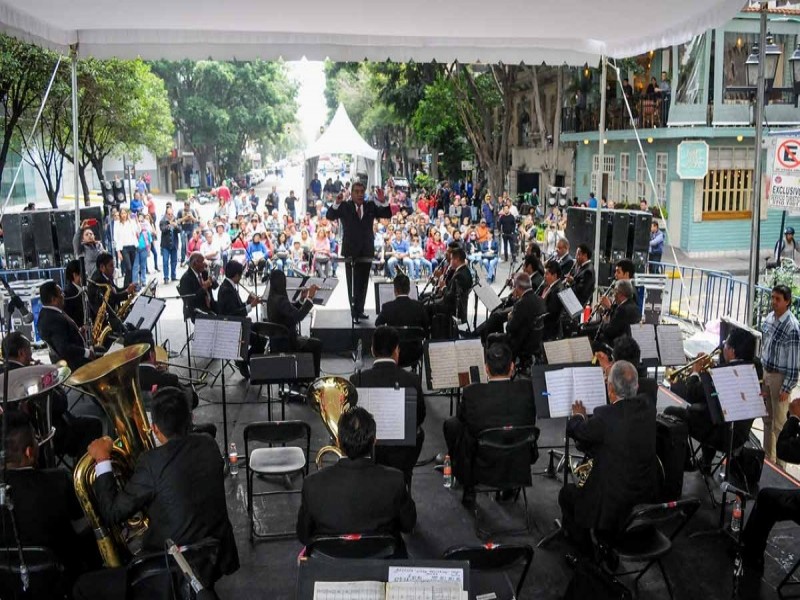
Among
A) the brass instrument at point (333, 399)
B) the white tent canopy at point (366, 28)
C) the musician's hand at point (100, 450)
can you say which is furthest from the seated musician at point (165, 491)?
the white tent canopy at point (366, 28)

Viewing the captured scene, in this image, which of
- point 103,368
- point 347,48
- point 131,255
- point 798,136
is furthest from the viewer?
point 131,255

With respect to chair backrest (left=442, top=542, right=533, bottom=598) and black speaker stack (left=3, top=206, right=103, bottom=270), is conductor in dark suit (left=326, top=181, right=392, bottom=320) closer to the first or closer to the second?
black speaker stack (left=3, top=206, right=103, bottom=270)

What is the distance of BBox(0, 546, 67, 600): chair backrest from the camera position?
412 cm

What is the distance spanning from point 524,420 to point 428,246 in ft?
41.9

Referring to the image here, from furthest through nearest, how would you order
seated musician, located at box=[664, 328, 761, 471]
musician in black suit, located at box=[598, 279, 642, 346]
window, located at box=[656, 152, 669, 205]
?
window, located at box=[656, 152, 669, 205] → musician in black suit, located at box=[598, 279, 642, 346] → seated musician, located at box=[664, 328, 761, 471]

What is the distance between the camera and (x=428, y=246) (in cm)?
1861

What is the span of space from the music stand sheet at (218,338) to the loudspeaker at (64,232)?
7.82 metres

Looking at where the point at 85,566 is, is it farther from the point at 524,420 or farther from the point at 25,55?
the point at 25,55

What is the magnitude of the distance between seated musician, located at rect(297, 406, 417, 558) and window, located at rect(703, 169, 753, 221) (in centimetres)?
2284

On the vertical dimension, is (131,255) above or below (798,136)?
below

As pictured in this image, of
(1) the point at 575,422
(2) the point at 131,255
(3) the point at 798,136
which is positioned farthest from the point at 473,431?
(2) the point at 131,255

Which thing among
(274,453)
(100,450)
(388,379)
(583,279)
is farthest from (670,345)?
(100,450)

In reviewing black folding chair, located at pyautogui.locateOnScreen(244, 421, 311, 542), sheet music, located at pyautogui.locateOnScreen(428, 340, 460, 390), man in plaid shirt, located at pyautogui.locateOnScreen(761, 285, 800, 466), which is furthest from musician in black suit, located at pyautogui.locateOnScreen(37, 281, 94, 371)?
man in plaid shirt, located at pyautogui.locateOnScreen(761, 285, 800, 466)

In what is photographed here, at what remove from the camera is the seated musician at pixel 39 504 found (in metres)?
4.30
